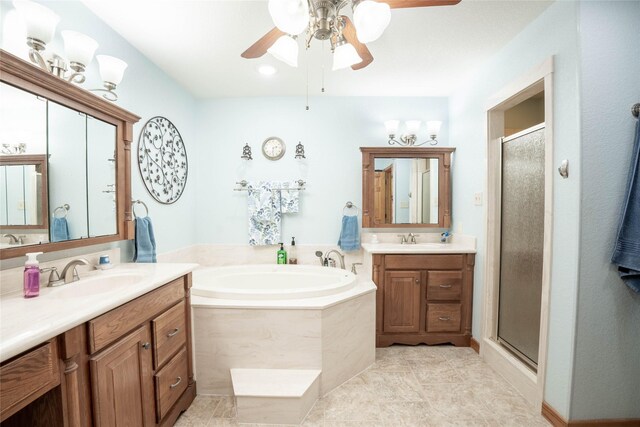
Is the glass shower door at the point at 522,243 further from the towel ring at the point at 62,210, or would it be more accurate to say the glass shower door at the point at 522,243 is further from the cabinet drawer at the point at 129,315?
the towel ring at the point at 62,210

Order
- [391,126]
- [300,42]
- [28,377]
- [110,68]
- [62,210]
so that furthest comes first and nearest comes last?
[391,126] < [300,42] < [110,68] < [62,210] < [28,377]

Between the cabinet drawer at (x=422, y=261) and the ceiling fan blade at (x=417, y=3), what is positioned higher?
the ceiling fan blade at (x=417, y=3)

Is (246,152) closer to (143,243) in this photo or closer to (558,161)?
(143,243)

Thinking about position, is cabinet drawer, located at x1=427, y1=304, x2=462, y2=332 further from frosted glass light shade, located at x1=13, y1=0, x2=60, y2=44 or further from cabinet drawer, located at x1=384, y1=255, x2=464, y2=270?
frosted glass light shade, located at x1=13, y1=0, x2=60, y2=44

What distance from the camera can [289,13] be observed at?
1.04m

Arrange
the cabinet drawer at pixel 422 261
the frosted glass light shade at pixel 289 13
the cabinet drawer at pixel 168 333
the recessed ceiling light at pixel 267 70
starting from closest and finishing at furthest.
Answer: the frosted glass light shade at pixel 289 13 < the cabinet drawer at pixel 168 333 < the recessed ceiling light at pixel 267 70 < the cabinet drawer at pixel 422 261

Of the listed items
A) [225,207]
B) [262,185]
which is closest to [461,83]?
[262,185]

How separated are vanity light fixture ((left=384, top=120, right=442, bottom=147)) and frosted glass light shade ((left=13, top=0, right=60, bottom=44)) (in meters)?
2.46

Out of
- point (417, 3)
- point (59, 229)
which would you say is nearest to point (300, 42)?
point (417, 3)

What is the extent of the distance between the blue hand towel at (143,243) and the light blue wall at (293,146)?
1026mm

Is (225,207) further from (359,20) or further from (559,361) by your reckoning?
(559,361)

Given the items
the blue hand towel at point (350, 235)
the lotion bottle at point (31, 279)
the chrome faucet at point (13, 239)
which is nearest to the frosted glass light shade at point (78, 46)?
the chrome faucet at point (13, 239)

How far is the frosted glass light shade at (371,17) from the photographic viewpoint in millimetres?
1071

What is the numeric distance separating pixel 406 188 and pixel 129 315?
257cm
